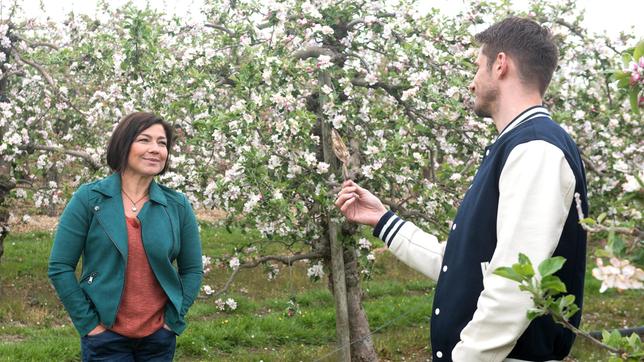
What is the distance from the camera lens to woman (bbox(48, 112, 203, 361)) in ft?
11.3

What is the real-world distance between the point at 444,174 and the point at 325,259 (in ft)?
4.28

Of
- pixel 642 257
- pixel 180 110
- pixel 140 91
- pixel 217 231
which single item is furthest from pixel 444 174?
pixel 217 231

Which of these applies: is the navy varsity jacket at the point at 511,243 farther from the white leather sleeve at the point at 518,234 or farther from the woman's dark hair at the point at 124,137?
the woman's dark hair at the point at 124,137

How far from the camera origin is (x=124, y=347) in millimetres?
3510

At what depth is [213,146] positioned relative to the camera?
566 centimetres

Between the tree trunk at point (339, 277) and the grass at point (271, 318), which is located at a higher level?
the tree trunk at point (339, 277)

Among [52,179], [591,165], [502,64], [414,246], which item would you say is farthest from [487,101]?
[52,179]

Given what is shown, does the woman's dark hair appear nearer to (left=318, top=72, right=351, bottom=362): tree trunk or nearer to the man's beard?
the man's beard

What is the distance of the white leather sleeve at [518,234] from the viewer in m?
2.06

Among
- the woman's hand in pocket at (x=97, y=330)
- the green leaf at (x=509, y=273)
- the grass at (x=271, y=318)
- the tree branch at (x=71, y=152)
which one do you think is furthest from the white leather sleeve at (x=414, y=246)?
the tree branch at (x=71, y=152)

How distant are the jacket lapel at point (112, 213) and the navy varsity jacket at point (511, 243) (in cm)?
161

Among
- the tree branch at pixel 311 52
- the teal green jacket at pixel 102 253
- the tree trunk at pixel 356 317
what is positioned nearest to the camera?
the teal green jacket at pixel 102 253

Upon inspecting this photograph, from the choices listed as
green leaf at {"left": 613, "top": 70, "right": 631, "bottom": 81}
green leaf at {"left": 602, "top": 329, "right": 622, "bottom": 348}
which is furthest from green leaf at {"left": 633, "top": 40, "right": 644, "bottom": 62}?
green leaf at {"left": 602, "top": 329, "right": 622, "bottom": 348}

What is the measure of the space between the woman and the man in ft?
5.14
